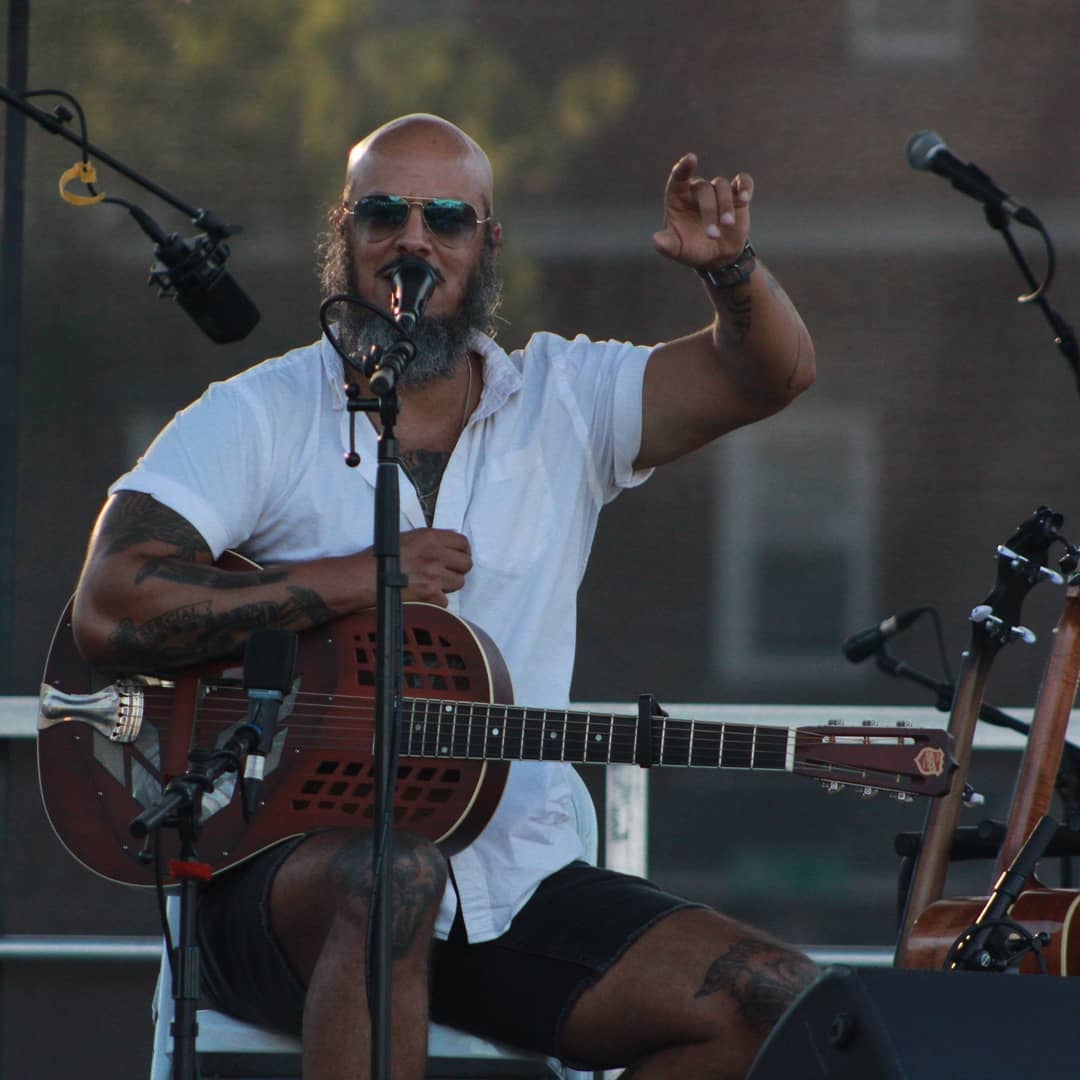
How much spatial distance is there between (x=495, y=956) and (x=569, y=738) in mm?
377

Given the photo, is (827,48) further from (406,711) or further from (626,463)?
(406,711)

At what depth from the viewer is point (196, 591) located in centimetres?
305

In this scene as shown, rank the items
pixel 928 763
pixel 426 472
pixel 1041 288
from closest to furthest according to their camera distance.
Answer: pixel 1041 288 → pixel 928 763 → pixel 426 472

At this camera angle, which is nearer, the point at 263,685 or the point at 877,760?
the point at 263,685

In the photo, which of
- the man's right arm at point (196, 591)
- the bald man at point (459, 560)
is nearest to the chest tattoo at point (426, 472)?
the bald man at point (459, 560)

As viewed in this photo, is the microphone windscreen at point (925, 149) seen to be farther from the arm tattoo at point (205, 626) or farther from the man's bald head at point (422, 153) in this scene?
the arm tattoo at point (205, 626)

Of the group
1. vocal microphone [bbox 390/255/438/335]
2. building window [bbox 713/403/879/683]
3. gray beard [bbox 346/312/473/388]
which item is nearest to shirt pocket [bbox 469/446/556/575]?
gray beard [bbox 346/312/473/388]

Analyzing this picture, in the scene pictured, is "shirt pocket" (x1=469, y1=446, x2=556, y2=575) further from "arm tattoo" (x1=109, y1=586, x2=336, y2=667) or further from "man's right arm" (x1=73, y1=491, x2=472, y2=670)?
"arm tattoo" (x1=109, y1=586, x2=336, y2=667)

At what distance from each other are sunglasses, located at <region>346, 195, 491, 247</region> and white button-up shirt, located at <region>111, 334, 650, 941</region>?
0.78 ft

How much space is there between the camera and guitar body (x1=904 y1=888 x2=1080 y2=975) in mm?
3070

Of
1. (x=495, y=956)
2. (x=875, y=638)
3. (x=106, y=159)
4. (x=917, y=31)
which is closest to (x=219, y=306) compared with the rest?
(x=106, y=159)

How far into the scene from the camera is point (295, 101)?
455cm

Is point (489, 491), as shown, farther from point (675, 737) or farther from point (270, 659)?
point (270, 659)

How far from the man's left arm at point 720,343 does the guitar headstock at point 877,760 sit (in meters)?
0.66
